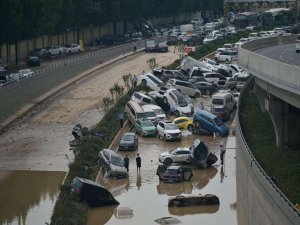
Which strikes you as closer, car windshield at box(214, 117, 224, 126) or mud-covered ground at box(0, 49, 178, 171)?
mud-covered ground at box(0, 49, 178, 171)

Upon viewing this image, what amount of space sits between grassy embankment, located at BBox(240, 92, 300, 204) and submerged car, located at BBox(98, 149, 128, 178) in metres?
4.95

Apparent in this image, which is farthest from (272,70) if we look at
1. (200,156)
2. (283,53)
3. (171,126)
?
(171,126)

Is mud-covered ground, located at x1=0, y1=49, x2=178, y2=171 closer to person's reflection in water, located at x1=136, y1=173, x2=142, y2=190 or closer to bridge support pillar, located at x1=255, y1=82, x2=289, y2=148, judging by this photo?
person's reflection in water, located at x1=136, y1=173, x2=142, y2=190

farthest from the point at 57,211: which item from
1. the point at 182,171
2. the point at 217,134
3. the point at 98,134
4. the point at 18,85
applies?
the point at 18,85

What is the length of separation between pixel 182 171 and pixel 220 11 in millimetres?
97557

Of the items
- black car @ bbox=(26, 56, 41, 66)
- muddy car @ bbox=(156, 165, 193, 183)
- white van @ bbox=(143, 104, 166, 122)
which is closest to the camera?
muddy car @ bbox=(156, 165, 193, 183)

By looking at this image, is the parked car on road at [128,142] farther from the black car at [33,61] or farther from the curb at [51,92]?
the black car at [33,61]

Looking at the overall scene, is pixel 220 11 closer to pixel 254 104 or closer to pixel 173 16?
pixel 173 16

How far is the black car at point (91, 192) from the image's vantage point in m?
30.6

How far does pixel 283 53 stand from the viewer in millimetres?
40656

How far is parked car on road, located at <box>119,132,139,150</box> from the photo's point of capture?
4003cm

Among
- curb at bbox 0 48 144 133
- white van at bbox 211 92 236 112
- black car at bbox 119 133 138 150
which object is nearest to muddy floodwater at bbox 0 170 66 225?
black car at bbox 119 133 138 150

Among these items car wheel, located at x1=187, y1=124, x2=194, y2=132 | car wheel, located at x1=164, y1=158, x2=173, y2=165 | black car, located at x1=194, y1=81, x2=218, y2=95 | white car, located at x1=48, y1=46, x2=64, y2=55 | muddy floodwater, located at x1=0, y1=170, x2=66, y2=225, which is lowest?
muddy floodwater, located at x1=0, y1=170, x2=66, y2=225

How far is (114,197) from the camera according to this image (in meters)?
32.6
